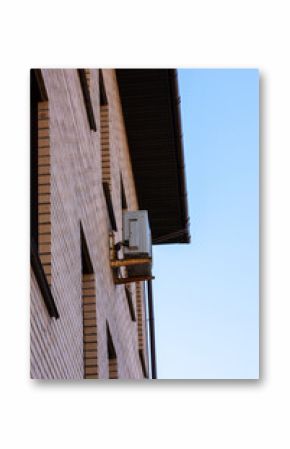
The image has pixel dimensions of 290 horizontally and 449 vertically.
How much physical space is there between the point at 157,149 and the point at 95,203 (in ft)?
7.74

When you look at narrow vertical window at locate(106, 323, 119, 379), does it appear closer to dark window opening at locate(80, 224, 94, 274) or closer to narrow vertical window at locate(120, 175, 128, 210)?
dark window opening at locate(80, 224, 94, 274)

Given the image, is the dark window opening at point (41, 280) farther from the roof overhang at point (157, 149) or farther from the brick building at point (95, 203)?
the roof overhang at point (157, 149)

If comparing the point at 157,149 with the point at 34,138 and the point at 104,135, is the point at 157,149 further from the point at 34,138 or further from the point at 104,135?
the point at 34,138

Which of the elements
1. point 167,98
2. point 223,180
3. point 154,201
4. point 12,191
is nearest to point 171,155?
point 167,98

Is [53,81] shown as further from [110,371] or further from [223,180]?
[110,371]

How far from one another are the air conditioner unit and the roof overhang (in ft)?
0.66

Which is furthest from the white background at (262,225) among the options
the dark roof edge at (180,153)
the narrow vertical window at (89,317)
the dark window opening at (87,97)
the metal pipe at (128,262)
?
the metal pipe at (128,262)

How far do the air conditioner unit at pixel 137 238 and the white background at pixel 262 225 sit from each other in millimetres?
1946

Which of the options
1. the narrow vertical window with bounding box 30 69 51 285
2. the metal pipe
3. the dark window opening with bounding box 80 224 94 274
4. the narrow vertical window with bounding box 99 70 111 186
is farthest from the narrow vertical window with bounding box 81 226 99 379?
the narrow vertical window with bounding box 99 70 111 186

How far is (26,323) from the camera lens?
659 cm

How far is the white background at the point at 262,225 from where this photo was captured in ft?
21.8

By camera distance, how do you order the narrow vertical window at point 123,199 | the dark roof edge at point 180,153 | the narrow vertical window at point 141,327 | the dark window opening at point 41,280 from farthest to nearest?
the narrow vertical window at point 141,327 < the narrow vertical window at point 123,199 < the dark roof edge at point 180,153 < the dark window opening at point 41,280

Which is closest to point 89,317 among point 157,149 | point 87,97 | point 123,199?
point 87,97

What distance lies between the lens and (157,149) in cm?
1094
